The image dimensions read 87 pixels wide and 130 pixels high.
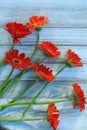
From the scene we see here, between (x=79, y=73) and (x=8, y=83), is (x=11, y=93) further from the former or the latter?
(x=79, y=73)

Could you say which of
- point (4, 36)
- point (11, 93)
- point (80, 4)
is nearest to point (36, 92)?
point (11, 93)

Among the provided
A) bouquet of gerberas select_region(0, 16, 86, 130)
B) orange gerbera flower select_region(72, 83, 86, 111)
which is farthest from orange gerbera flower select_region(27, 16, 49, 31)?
orange gerbera flower select_region(72, 83, 86, 111)

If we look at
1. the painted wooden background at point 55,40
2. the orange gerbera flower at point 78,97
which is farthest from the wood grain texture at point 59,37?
the orange gerbera flower at point 78,97

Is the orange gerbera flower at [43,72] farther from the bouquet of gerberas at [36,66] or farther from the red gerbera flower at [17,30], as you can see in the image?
the red gerbera flower at [17,30]

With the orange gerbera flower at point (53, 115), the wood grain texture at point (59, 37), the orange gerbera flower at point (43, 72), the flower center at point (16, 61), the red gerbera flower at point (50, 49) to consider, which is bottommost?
the orange gerbera flower at point (53, 115)

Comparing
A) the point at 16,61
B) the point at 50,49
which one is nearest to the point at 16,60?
the point at 16,61

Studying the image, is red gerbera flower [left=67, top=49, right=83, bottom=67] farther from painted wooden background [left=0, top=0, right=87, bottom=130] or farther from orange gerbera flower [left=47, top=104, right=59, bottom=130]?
orange gerbera flower [left=47, top=104, right=59, bottom=130]

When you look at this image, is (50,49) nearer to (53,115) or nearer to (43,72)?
(43,72)
